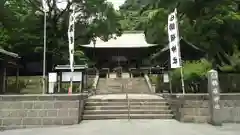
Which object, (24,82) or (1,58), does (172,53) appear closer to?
(1,58)

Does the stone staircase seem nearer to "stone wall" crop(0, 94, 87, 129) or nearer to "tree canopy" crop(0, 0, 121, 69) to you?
"stone wall" crop(0, 94, 87, 129)

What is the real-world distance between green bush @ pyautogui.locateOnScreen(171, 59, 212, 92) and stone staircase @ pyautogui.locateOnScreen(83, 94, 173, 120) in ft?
13.0

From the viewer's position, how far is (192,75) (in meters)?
19.0

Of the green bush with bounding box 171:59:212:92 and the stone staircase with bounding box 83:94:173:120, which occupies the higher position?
the green bush with bounding box 171:59:212:92

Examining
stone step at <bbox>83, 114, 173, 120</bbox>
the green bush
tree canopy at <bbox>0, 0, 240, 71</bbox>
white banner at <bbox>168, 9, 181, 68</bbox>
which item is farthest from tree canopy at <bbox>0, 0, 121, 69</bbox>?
stone step at <bbox>83, 114, 173, 120</bbox>

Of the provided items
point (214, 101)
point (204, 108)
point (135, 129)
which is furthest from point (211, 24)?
point (135, 129)

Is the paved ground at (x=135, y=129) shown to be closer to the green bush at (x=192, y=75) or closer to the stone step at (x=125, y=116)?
the stone step at (x=125, y=116)

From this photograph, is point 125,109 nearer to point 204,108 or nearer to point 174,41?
point 204,108

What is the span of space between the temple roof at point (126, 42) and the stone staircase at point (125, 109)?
72.7ft

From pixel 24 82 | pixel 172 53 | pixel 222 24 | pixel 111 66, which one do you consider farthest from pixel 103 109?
pixel 111 66

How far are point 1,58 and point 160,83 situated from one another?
11.6m

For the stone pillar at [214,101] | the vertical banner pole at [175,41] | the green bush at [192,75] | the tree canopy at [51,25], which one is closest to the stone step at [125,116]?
the vertical banner pole at [175,41]

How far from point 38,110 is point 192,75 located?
1002 cm

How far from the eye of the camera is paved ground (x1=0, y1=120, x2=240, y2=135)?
10695 millimetres
